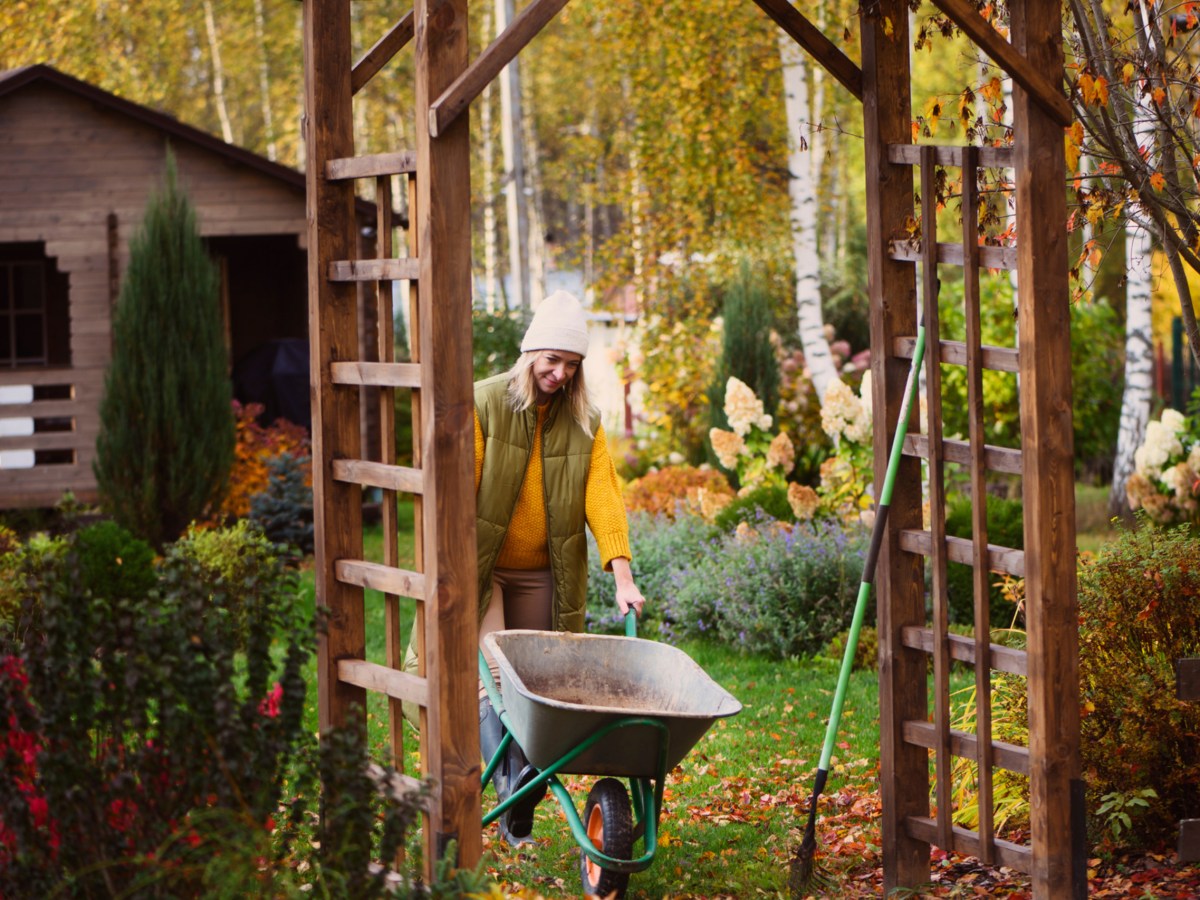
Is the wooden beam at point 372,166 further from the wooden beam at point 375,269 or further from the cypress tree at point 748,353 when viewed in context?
the cypress tree at point 748,353

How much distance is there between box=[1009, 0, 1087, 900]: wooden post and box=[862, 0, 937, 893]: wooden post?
1.83ft

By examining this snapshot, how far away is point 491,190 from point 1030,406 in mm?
19129

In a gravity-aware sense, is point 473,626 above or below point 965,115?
below

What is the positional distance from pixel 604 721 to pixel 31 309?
39.2 feet

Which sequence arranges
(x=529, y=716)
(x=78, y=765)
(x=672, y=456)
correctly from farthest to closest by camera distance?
(x=672, y=456) → (x=529, y=716) → (x=78, y=765)

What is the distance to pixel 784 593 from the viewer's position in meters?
8.09

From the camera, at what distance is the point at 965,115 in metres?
4.57

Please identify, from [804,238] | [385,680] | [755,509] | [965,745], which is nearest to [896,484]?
[965,745]

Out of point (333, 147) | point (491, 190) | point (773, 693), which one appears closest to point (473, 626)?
point (333, 147)

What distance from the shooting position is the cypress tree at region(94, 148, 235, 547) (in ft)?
36.9

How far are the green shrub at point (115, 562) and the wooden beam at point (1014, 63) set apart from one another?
5805 mm

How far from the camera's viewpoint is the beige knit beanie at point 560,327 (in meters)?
4.58

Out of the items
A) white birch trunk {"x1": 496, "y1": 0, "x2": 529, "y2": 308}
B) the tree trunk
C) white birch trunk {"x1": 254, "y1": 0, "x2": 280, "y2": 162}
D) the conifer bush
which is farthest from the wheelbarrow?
white birch trunk {"x1": 254, "y1": 0, "x2": 280, "y2": 162}

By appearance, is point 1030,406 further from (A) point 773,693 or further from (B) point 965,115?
(A) point 773,693
